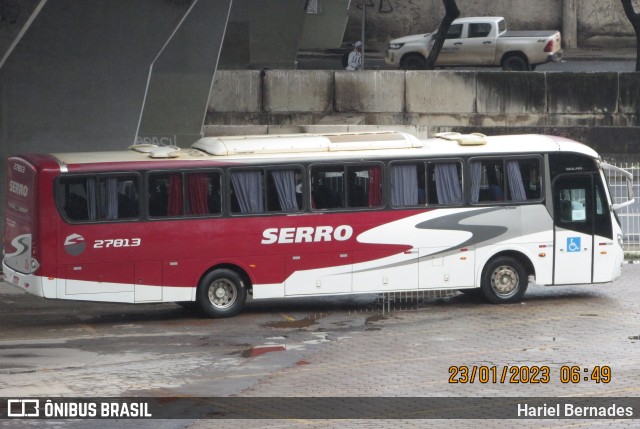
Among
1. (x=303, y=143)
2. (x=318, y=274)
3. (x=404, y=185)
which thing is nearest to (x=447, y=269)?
(x=404, y=185)

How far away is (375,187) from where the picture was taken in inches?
790

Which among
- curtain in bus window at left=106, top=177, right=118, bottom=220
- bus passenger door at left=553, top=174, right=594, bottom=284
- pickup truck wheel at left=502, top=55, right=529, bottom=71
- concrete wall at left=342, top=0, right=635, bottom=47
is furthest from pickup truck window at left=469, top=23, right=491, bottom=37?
curtain in bus window at left=106, top=177, right=118, bottom=220

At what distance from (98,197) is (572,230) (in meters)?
7.46

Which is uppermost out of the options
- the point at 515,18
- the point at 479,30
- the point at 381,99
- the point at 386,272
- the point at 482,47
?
the point at 515,18

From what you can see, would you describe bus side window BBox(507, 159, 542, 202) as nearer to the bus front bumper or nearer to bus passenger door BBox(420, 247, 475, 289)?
bus passenger door BBox(420, 247, 475, 289)

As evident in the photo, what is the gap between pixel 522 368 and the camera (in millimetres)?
15195

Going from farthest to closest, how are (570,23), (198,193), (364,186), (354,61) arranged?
(570,23), (354,61), (364,186), (198,193)

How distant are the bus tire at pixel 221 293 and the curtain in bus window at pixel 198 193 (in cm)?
96

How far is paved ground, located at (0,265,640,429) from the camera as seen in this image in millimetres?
14055

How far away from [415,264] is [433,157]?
5.54 feet

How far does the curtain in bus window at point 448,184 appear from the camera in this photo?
20.3 meters

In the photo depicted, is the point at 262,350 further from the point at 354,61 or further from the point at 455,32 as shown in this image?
the point at 455,32

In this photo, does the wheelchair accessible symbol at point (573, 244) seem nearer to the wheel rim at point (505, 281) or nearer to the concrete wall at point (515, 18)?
the wheel rim at point (505, 281)

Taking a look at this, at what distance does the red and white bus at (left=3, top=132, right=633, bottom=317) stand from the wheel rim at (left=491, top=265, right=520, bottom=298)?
2 cm
